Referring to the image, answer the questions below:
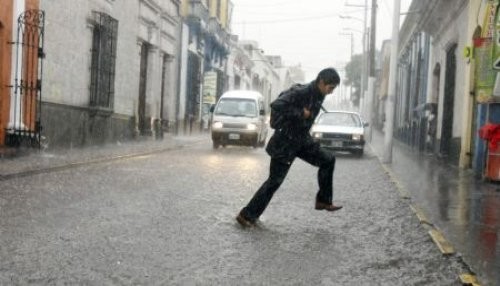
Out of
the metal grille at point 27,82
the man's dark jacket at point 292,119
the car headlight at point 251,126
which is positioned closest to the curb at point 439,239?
the man's dark jacket at point 292,119

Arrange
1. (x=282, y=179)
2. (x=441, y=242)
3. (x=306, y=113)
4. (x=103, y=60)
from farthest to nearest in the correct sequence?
(x=103, y=60) → (x=282, y=179) → (x=306, y=113) → (x=441, y=242)

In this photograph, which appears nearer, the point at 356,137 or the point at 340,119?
the point at 356,137

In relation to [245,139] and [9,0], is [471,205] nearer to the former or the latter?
[9,0]

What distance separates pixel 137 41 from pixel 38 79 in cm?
950

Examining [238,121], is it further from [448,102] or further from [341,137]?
[448,102]

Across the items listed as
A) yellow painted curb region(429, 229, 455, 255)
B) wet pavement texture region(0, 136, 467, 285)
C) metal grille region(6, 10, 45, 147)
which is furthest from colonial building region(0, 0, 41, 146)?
yellow painted curb region(429, 229, 455, 255)

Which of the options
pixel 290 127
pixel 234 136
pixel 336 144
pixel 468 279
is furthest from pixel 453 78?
pixel 468 279

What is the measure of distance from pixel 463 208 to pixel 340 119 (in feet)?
46.6

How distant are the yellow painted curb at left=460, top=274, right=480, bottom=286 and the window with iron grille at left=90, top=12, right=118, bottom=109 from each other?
1590cm

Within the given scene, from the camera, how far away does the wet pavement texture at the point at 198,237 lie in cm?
486

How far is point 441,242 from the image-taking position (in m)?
6.21

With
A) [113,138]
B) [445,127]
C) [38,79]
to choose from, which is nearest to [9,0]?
[38,79]

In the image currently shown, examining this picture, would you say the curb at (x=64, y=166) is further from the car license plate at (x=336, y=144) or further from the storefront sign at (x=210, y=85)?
the storefront sign at (x=210, y=85)

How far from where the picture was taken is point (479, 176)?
13.8 m
